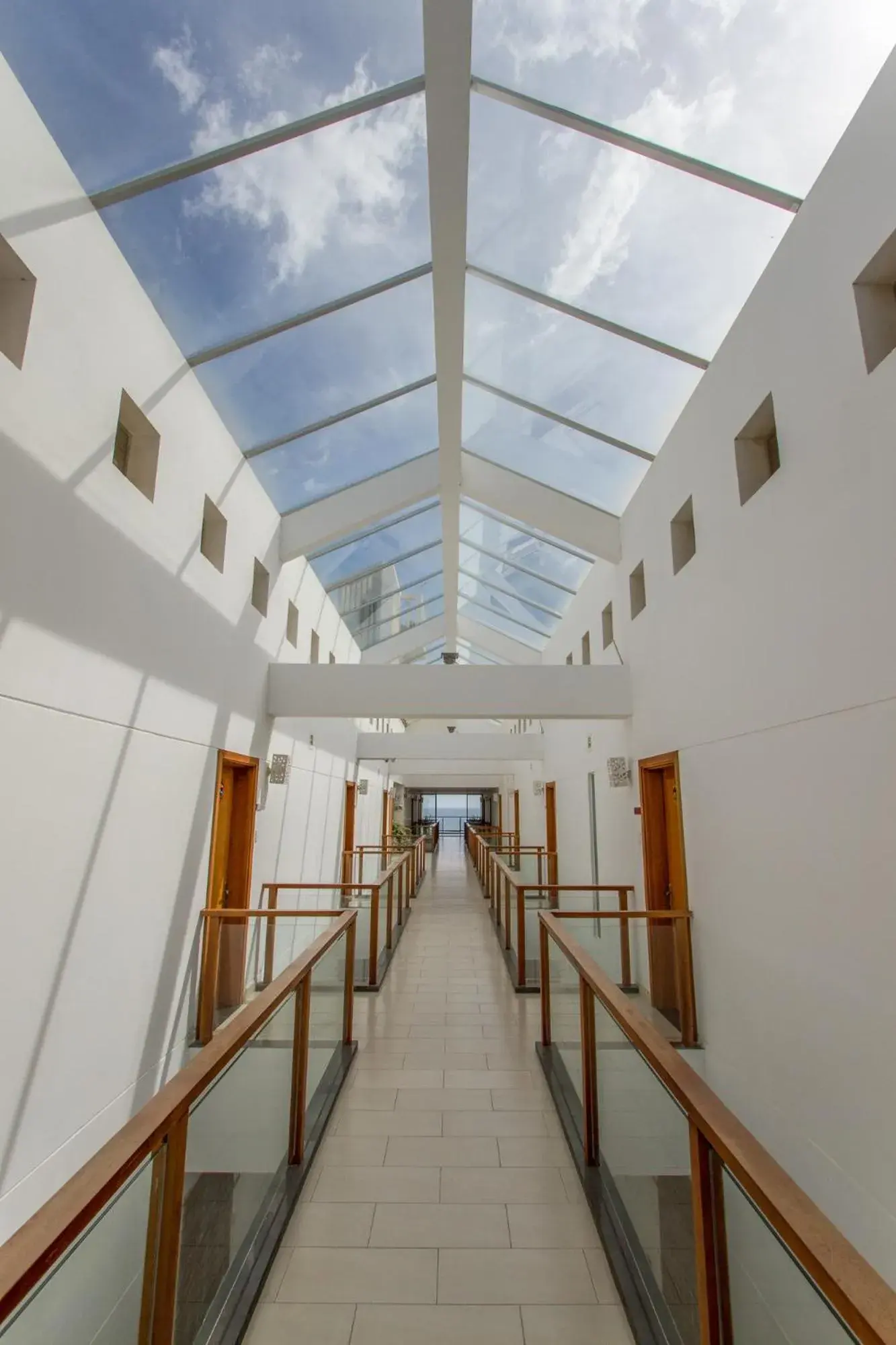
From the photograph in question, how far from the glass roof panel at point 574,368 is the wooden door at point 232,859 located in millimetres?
3826

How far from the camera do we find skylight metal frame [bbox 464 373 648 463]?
19.3ft

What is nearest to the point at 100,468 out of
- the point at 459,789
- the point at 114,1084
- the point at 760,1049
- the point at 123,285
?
the point at 123,285

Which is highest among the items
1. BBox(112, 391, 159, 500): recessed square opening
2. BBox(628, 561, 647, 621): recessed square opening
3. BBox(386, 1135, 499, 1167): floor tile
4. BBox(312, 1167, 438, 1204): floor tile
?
BBox(628, 561, 647, 621): recessed square opening

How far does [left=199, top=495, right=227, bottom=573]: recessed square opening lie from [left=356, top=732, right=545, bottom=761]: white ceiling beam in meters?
7.19

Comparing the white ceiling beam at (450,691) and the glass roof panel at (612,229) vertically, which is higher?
the glass roof panel at (612,229)

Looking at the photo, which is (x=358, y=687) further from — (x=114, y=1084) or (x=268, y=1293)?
(x=268, y=1293)

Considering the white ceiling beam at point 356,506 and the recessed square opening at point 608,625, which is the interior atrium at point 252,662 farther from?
the recessed square opening at point 608,625

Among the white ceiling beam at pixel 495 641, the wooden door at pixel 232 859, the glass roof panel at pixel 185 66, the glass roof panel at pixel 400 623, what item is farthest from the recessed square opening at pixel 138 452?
the white ceiling beam at pixel 495 641

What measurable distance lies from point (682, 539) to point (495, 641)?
8153 millimetres

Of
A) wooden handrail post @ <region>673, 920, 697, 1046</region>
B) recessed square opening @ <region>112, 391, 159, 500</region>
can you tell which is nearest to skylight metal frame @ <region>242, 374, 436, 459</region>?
recessed square opening @ <region>112, 391, 159, 500</region>

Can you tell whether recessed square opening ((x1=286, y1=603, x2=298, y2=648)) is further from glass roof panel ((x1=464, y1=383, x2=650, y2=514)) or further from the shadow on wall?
glass roof panel ((x1=464, y1=383, x2=650, y2=514))

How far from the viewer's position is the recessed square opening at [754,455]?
404 cm

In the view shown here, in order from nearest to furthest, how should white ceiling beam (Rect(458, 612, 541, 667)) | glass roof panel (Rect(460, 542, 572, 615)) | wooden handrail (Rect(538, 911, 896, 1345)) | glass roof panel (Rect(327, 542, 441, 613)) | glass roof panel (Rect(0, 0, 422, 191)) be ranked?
wooden handrail (Rect(538, 911, 896, 1345)) < glass roof panel (Rect(0, 0, 422, 191)) < glass roof panel (Rect(327, 542, 441, 613)) < glass roof panel (Rect(460, 542, 572, 615)) < white ceiling beam (Rect(458, 612, 541, 667))

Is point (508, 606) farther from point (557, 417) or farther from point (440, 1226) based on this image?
point (440, 1226)
